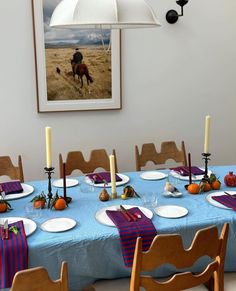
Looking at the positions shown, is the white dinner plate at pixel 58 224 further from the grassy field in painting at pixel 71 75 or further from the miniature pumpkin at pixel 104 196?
the grassy field in painting at pixel 71 75

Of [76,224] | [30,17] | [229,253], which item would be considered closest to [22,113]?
[30,17]

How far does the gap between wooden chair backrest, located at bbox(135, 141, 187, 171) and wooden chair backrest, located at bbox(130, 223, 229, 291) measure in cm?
140

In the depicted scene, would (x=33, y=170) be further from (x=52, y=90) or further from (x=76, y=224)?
(x=76, y=224)

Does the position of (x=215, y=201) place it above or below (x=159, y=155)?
below

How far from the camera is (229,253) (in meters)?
1.85

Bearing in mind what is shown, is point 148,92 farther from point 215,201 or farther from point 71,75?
point 215,201

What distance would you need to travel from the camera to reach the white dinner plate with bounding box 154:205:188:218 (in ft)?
6.11

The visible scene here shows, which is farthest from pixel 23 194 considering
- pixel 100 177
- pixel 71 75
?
pixel 71 75

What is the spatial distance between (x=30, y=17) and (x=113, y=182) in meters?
1.60

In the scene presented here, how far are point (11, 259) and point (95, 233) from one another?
14.7 inches

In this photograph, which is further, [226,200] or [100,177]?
[100,177]

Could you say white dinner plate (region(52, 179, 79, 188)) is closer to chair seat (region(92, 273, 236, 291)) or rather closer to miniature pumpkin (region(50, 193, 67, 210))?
miniature pumpkin (region(50, 193, 67, 210))

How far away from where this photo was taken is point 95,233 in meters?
1.69

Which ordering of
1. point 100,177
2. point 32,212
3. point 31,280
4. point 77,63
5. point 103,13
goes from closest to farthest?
point 31,280
point 103,13
point 32,212
point 100,177
point 77,63
